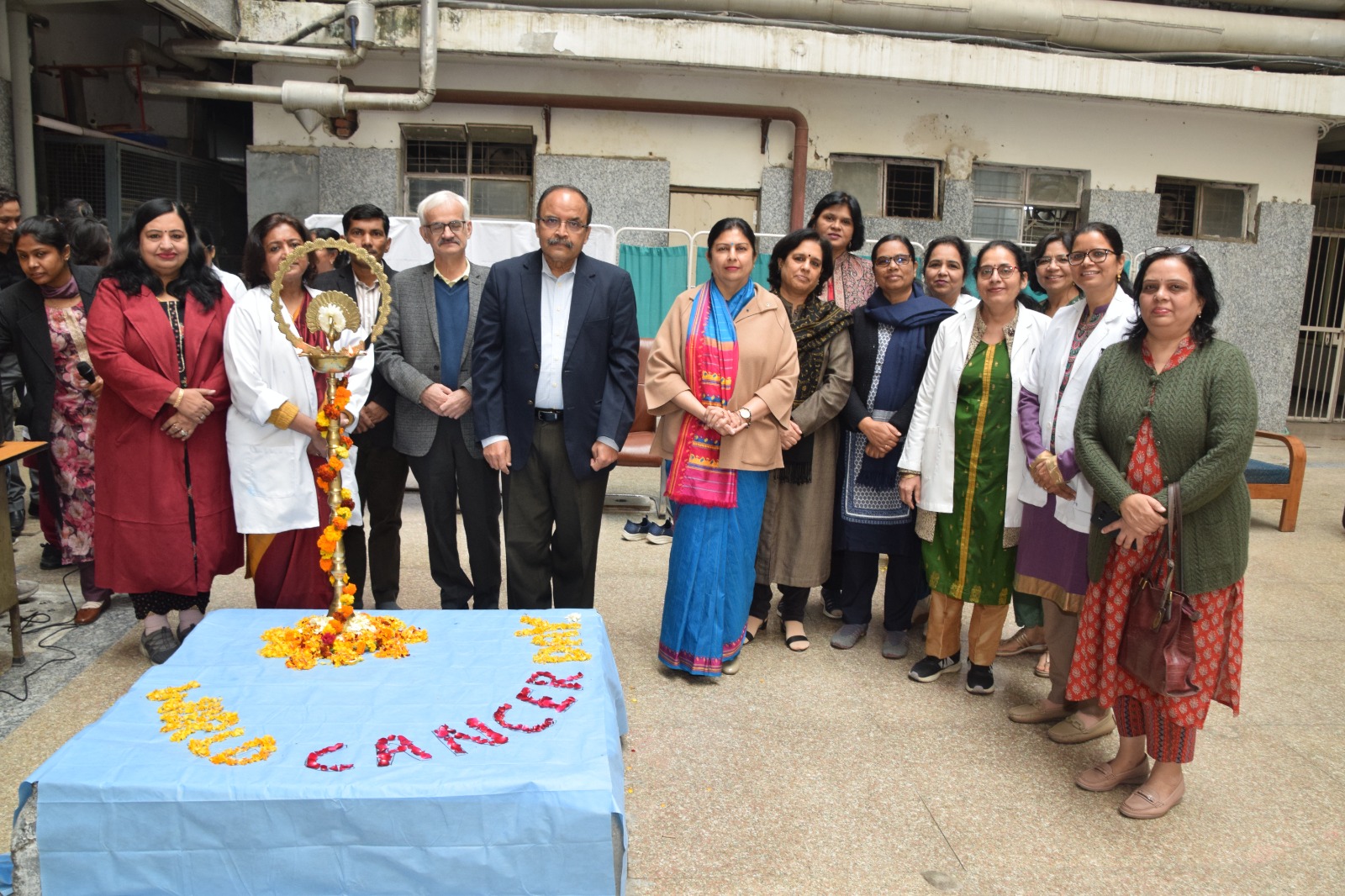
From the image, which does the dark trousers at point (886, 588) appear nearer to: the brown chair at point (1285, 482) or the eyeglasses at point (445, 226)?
the eyeglasses at point (445, 226)

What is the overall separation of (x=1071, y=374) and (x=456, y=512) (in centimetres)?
244

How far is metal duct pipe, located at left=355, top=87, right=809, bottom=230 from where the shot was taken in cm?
877

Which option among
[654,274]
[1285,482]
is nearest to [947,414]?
[1285,482]

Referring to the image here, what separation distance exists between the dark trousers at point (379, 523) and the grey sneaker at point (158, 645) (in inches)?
28.9

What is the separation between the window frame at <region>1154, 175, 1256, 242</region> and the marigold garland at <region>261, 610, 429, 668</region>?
9.97m

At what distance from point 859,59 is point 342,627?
303 inches

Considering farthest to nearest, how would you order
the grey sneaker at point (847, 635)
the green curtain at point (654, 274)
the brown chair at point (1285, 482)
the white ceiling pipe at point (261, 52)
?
the green curtain at point (654, 274)
the white ceiling pipe at point (261, 52)
the brown chair at point (1285, 482)
the grey sneaker at point (847, 635)

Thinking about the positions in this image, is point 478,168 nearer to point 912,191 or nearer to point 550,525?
point 912,191

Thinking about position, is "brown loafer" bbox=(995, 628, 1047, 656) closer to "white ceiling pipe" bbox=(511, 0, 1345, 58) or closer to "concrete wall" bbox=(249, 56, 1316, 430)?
"concrete wall" bbox=(249, 56, 1316, 430)

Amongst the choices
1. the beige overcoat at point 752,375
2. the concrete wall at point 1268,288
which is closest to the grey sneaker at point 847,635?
the beige overcoat at point 752,375

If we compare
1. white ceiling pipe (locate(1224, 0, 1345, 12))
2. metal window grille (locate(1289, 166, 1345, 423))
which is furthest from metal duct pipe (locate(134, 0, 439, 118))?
metal window grille (locate(1289, 166, 1345, 423))

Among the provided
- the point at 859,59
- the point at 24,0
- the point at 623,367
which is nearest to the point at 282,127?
the point at 24,0

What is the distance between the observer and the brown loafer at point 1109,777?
3.04 metres

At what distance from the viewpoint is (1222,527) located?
2.75 metres
